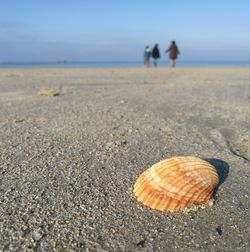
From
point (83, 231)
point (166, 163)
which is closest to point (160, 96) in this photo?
point (166, 163)

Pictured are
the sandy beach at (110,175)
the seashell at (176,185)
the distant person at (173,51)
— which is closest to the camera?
the sandy beach at (110,175)

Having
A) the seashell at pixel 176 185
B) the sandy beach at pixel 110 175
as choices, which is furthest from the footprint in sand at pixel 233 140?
the seashell at pixel 176 185

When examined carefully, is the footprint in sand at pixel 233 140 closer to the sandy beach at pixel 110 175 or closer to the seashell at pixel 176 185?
the sandy beach at pixel 110 175

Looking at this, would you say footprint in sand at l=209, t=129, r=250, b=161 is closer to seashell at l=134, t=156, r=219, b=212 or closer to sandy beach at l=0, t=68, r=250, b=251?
sandy beach at l=0, t=68, r=250, b=251

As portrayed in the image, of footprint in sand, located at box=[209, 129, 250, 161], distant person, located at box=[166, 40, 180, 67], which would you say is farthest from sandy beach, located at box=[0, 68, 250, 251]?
distant person, located at box=[166, 40, 180, 67]

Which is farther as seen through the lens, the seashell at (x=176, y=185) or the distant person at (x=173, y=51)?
the distant person at (x=173, y=51)

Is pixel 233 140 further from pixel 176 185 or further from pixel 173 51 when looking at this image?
pixel 173 51
